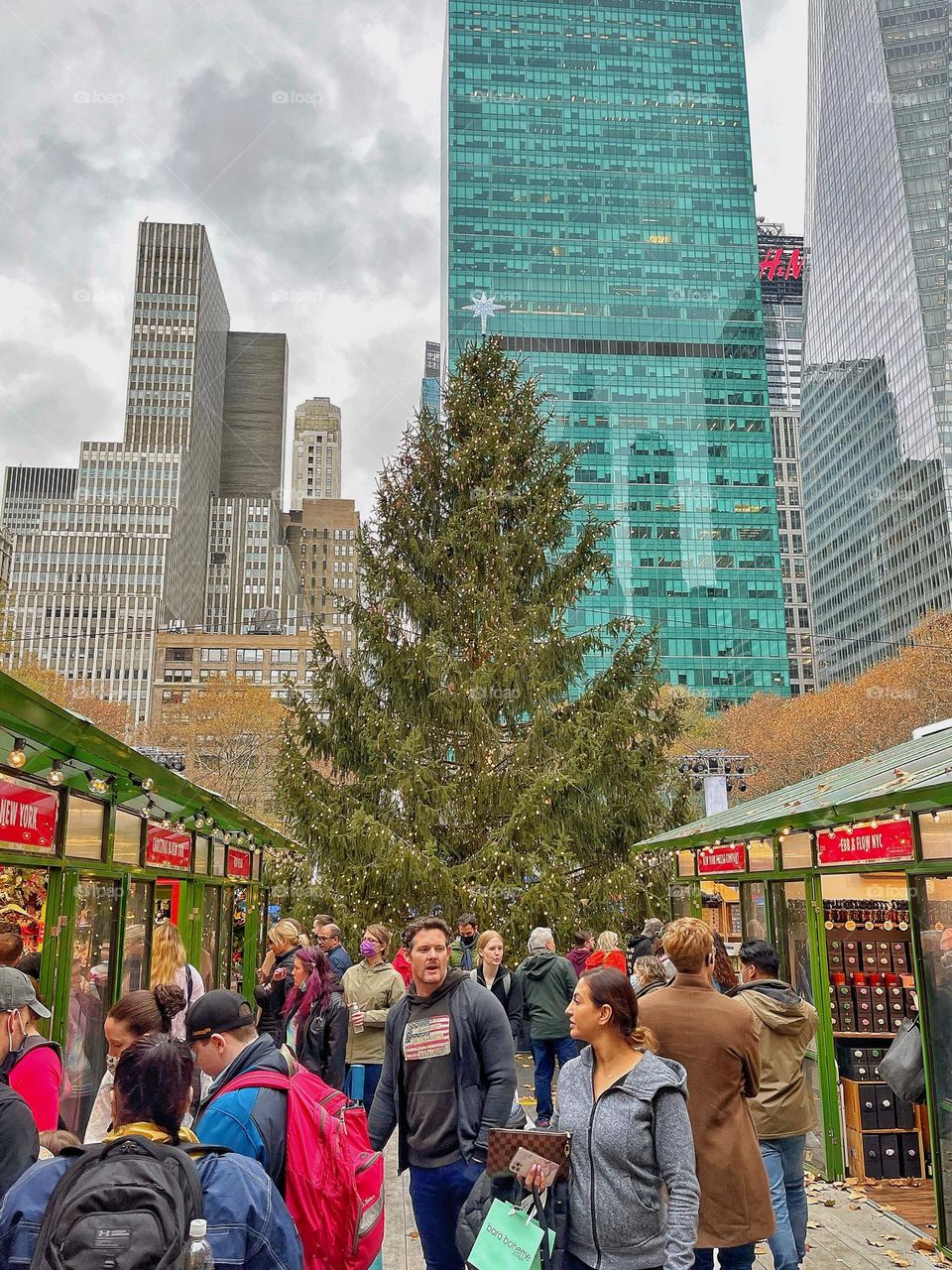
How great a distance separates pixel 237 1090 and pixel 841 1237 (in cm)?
522

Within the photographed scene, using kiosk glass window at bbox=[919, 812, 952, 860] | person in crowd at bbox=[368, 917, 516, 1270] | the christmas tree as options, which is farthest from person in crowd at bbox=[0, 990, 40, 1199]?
the christmas tree

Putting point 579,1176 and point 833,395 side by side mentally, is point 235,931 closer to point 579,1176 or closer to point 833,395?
point 579,1176

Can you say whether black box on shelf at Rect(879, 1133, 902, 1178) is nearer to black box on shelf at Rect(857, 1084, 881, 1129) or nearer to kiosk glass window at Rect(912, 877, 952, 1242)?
black box on shelf at Rect(857, 1084, 881, 1129)

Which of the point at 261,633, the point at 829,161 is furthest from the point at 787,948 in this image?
the point at 829,161

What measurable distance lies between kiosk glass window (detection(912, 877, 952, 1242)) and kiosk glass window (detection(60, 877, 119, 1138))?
5.68 metres

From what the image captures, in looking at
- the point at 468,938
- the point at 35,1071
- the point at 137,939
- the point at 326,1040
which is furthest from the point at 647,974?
the point at 468,938

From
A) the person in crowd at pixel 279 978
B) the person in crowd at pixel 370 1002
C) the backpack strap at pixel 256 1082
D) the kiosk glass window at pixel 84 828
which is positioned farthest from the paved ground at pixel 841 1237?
the backpack strap at pixel 256 1082

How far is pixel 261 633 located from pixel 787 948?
124 meters

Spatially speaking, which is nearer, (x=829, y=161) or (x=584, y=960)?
(x=584, y=960)

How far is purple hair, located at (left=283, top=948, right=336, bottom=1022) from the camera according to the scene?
756 centimetres

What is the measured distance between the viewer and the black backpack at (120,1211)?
206 centimetres

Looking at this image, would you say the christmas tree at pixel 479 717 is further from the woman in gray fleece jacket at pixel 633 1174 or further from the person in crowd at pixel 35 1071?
the woman in gray fleece jacket at pixel 633 1174

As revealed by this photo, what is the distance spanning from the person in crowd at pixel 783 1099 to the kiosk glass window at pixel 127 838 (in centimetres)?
496

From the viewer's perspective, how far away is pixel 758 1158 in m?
4.01
